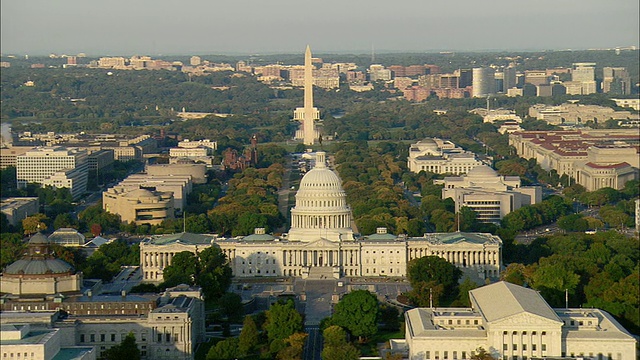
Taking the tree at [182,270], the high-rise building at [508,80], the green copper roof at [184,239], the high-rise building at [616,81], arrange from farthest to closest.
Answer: the high-rise building at [508,80] → the high-rise building at [616,81] → the green copper roof at [184,239] → the tree at [182,270]

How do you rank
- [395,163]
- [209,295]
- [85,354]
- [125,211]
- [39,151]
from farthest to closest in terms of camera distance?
[395,163] < [39,151] < [125,211] < [209,295] < [85,354]

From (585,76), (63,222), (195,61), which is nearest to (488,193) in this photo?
(63,222)

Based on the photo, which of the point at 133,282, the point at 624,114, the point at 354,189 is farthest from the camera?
the point at 624,114

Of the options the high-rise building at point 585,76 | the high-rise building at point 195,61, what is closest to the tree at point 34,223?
the high-rise building at point 585,76

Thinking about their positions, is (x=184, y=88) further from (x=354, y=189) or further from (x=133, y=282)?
(x=133, y=282)

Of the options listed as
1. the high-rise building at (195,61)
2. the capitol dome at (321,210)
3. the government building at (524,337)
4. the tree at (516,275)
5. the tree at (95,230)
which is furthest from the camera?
the high-rise building at (195,61)

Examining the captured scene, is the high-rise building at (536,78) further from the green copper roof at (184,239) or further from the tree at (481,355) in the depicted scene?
the tree at (481,355)

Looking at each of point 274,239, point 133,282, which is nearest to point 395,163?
point 274,239
